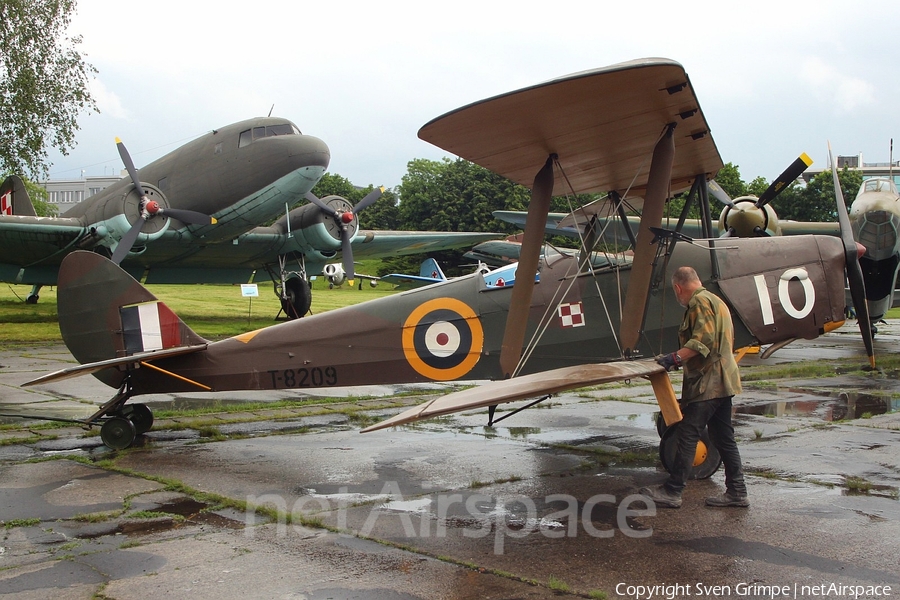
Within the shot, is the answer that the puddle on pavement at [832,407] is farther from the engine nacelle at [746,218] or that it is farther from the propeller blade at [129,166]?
the propeller blade at [129,166]

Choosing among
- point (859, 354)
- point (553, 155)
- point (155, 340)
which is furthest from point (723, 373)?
point (859, 354)

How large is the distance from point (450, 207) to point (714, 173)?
60.5 meters

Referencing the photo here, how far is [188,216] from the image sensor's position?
881 inches

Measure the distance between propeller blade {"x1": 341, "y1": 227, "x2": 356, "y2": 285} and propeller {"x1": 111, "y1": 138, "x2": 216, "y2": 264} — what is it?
4.58 meters

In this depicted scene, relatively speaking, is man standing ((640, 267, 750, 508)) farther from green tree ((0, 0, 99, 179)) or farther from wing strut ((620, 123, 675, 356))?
green tree ((0, 0, 99, 179))

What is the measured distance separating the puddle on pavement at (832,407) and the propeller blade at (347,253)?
16.2 metres

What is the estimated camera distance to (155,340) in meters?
8.28

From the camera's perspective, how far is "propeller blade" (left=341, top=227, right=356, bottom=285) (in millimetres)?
25031

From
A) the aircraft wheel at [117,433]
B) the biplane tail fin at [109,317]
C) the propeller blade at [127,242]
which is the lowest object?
the aircraft wheel at [117,433]

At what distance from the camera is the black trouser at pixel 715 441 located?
17.9 feet

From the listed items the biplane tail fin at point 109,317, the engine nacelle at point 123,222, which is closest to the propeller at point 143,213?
the engine nacelle at point 123,222

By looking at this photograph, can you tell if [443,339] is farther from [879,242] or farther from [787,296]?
[879,242]

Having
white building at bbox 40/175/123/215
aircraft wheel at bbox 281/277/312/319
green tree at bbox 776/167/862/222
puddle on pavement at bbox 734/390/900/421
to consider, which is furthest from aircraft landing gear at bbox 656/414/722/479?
white building at bbox 40/175/123/215

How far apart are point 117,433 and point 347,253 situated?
1821 centimetres
